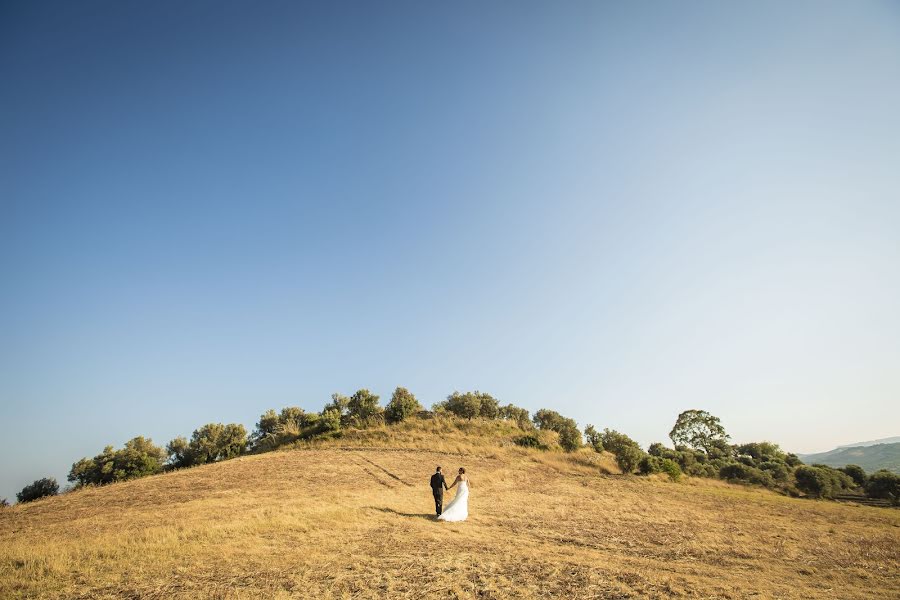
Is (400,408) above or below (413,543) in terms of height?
above

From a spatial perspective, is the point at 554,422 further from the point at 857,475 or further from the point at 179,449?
the point at 179,449

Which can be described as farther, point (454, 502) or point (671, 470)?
point (671, 470)

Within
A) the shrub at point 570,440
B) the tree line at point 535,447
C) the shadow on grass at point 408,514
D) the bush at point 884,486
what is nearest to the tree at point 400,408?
the tree line at point 535,447

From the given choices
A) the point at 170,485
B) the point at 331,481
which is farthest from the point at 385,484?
the point at 170,485

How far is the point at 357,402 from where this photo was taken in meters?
54.5

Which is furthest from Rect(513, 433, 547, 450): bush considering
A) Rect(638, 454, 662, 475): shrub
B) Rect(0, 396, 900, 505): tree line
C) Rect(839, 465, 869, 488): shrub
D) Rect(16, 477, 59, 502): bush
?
Rect(16, 477, 59, 502): bush

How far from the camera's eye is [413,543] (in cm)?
1176

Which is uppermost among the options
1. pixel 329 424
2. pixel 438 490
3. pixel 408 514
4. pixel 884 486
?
pixel 329 424

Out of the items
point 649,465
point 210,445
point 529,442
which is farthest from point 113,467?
point 649,465

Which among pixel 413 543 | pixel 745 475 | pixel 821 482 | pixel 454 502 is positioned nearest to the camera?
pixel 413 543

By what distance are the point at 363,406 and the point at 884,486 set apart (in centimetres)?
5298

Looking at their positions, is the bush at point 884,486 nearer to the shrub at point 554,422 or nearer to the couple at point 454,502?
the shrub at point 554,422

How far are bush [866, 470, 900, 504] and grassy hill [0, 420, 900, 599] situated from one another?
11413 mm

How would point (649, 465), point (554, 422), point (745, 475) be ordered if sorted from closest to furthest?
point (649, 465) → point (745, 475) → point (554, 422)
